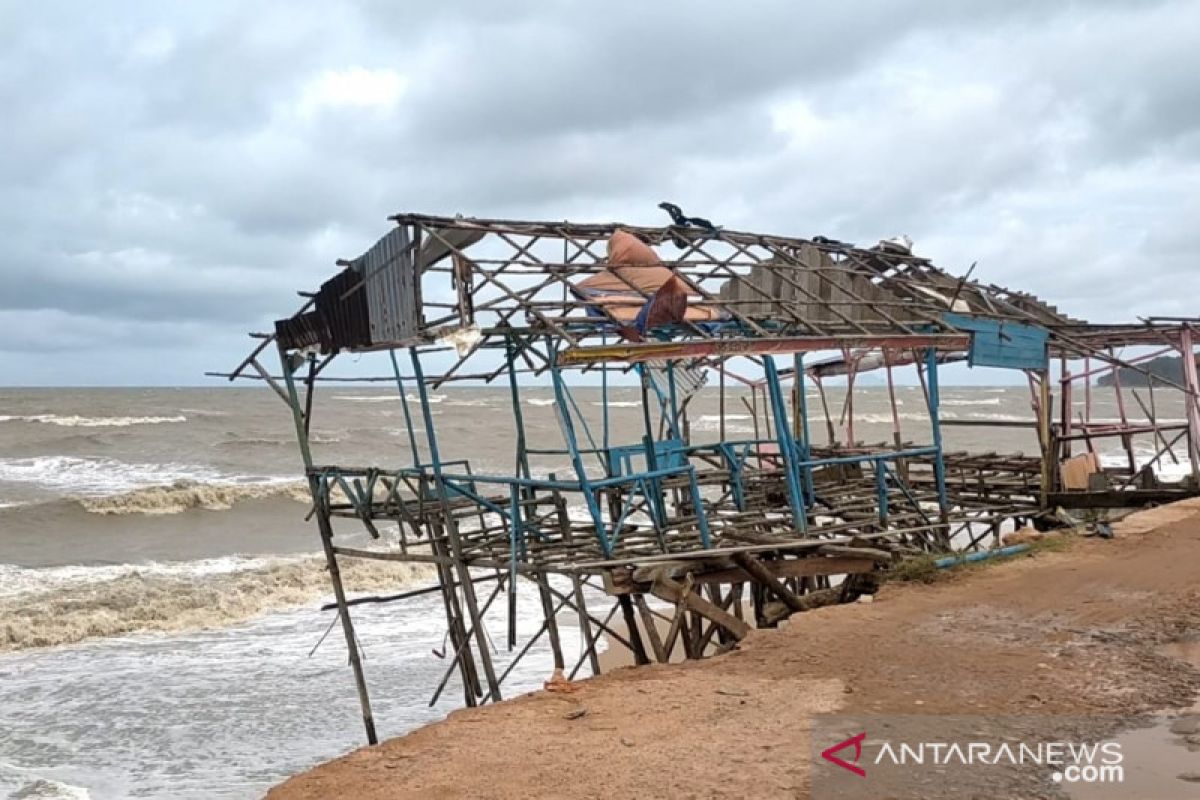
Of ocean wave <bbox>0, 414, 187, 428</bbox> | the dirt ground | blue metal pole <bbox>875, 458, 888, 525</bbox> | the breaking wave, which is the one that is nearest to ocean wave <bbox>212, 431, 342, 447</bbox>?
the breaking wave

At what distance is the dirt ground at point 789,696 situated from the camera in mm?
5445

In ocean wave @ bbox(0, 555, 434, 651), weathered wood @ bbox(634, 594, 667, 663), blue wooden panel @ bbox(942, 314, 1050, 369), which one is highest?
blue wooden panel @ bbox(942, 314, 1050, 369)

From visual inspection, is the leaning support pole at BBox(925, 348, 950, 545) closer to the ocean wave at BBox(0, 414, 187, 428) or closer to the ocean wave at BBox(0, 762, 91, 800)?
the ocean wave at BBox(0, 762, 91, 800)

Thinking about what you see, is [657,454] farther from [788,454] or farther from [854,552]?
[854,552]

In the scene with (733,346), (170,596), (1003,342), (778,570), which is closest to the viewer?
(733,346)

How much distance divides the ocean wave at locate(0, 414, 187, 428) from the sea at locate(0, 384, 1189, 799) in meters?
13.1

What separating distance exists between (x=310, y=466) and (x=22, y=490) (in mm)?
26573

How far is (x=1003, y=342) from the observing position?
11.9 metres

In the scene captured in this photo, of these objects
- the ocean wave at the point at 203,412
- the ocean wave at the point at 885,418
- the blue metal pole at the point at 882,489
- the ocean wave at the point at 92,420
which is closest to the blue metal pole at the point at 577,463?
the blue metal pole at the point at 882,489

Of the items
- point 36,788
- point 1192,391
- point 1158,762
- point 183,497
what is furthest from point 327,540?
point 183,497

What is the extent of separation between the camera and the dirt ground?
5445 mm

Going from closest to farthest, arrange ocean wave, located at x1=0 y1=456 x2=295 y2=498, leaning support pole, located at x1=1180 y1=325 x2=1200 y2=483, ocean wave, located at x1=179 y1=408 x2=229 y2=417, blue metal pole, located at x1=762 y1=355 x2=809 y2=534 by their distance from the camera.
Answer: blue metal pole, located at x1=762 y1=355 x2=809 y2=534, leaning support pole, located at x1=1180 y1=325 x2=1200 y2=483, ocean wave, located at x1=0 y1=456 x2=295 y2=498, ocean wave, located at x1=179 y1=408 x2=229 y2=417

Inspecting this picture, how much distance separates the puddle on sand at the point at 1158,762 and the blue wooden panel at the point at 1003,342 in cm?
632

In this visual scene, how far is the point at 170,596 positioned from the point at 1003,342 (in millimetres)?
14733
